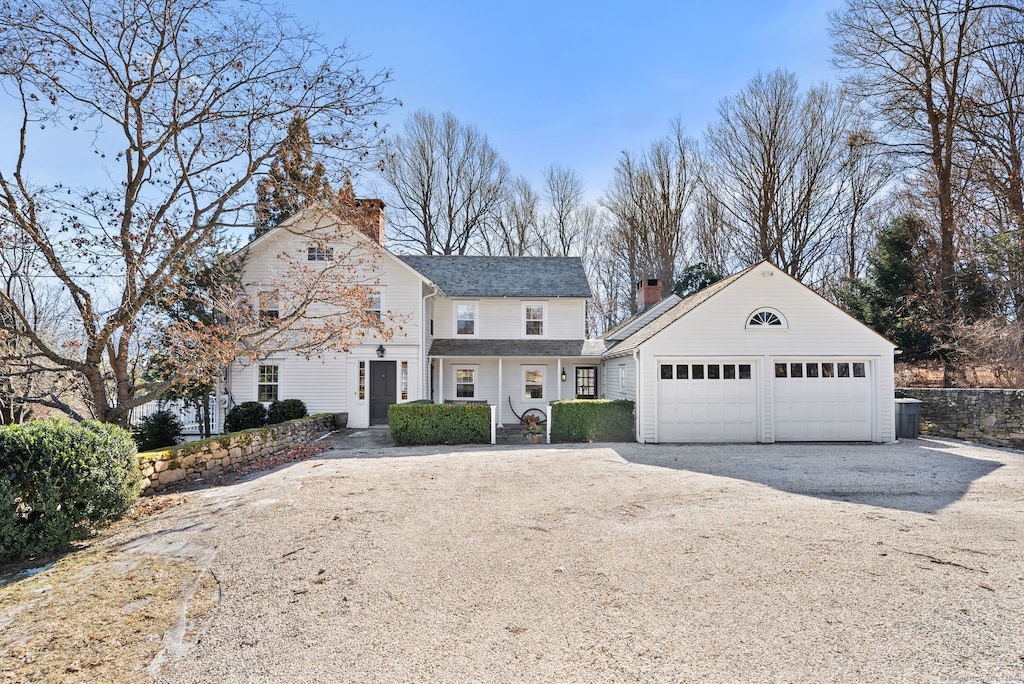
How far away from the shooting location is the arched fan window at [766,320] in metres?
14.5

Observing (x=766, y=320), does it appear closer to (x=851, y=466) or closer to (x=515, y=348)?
(x=851, y=466)

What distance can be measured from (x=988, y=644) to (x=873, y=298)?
75.8 ft

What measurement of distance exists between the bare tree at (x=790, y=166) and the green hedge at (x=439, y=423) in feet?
67.0

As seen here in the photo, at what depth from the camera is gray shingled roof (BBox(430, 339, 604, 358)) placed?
19.4 meters

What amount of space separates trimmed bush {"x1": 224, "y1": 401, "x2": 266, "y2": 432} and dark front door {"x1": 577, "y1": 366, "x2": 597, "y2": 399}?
35.6 ft

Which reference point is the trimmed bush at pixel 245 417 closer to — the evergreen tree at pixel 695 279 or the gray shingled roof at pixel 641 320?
the gray shingled roof at pixel 641 320

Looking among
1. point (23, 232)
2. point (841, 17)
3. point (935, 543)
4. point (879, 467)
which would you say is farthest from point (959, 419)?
point (23, 232)

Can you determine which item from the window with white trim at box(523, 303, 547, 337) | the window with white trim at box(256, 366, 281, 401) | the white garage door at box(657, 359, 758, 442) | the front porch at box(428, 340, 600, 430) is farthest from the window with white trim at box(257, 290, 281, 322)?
the white garage door at box(657, 359, 758, 442)

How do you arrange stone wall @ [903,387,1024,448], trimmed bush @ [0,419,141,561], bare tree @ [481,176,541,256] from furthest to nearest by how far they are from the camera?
bare tree @ [481,176,541,256] → stone wall @ [903,387,1024,448] → trimmed bush @ [0,419,141,561]

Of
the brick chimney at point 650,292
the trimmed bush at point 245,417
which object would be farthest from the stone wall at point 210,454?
the brick chimney at point 650,292

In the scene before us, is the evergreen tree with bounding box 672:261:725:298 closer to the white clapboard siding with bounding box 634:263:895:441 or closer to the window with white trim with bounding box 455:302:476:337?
the window with white trim with bounding box 455:302:476:337

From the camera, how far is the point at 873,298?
23.2 meters

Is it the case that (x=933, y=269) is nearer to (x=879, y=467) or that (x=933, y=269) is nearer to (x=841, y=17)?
(x=841, y=17)

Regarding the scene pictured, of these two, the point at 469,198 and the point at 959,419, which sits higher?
the point at 469,198
